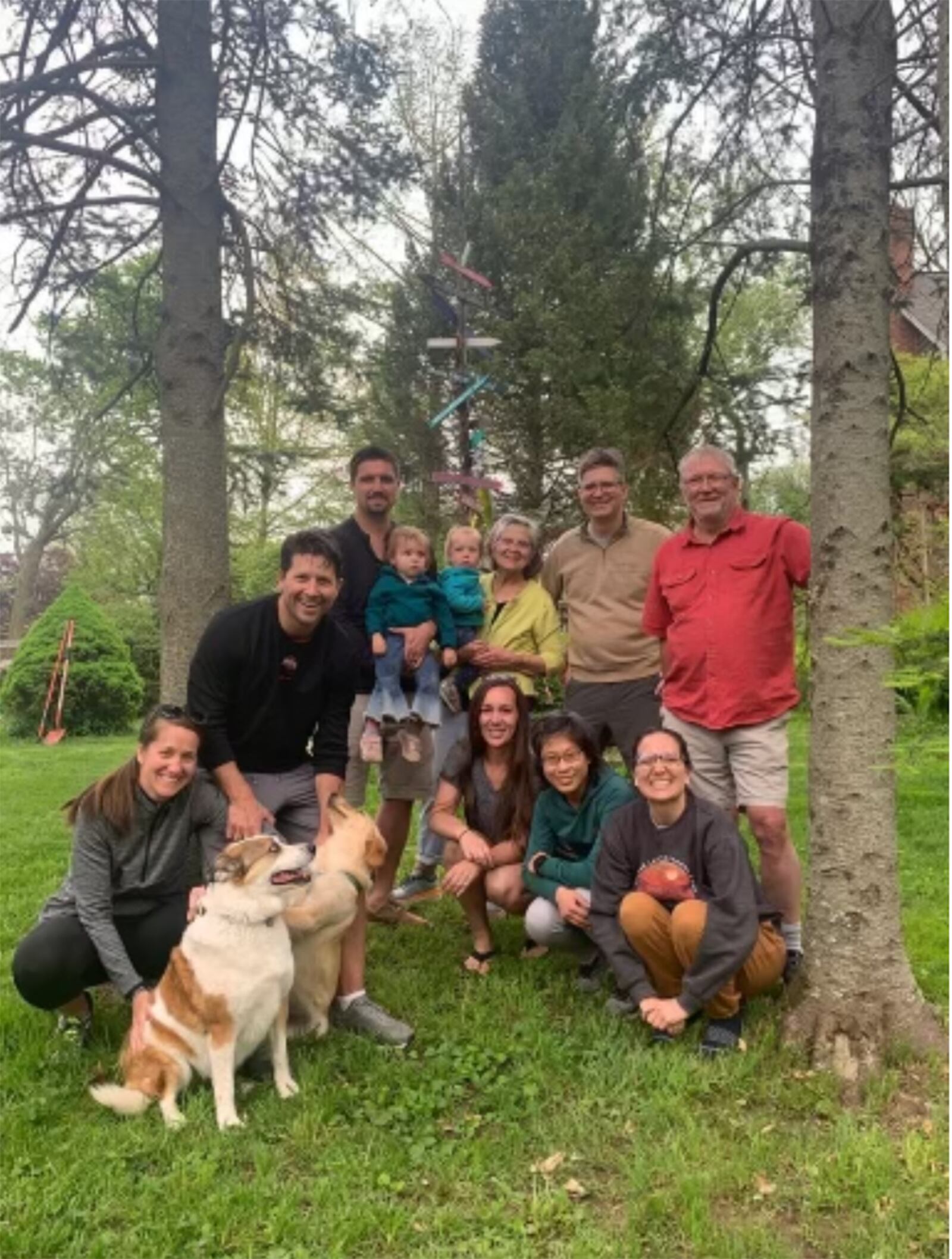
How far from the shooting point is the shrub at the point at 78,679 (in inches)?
656

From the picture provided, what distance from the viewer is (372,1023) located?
3.90 m

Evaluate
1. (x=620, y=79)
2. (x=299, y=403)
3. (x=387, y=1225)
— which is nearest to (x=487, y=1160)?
(x=387, y=1225)

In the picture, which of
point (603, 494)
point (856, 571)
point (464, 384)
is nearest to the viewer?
point (856, 571)

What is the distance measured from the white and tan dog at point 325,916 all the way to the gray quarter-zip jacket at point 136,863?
401 mm

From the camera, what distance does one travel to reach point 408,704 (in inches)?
197

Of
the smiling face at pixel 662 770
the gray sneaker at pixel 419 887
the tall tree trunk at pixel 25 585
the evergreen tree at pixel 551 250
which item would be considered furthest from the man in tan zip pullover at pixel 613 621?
the tall tree trunk at pixel 25 585

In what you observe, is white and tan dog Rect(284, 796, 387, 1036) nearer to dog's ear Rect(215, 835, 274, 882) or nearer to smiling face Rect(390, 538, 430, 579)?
dog's ear Rect(215, 835, 274, 882)

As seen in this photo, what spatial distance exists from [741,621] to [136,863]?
2.50m

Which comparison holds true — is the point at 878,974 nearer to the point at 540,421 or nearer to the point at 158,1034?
the point at 158,1034

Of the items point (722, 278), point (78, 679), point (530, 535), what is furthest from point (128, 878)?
point (78, 679)

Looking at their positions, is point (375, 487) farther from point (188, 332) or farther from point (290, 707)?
point (290, 707)

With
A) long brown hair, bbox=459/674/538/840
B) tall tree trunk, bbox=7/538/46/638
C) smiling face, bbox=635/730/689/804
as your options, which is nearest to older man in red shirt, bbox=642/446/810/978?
smiling face, bbox=635/730/689/804

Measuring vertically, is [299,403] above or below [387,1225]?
above

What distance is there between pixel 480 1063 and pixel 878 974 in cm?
143
